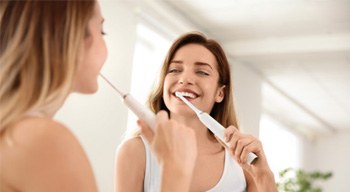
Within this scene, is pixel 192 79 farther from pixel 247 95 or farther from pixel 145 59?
pixel 247 95

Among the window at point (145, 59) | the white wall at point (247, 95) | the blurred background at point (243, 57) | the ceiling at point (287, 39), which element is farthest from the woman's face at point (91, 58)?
the white wall at point (247, 95)

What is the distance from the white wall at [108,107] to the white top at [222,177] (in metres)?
1.17

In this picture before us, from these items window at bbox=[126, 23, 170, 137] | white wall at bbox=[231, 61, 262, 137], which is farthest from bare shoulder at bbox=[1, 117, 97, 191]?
white wall at bbox=[231, 61, 262, 137]

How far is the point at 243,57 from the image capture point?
14.0ft

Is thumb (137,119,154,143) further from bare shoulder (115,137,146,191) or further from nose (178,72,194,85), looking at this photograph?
nose (178,72,194,85)

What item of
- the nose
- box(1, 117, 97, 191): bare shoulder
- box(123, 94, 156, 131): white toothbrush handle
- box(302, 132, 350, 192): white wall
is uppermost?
box(302, 132, 350, 192): white wall

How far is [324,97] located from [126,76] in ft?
9.99

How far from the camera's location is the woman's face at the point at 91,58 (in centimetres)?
78

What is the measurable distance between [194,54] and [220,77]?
13 cm

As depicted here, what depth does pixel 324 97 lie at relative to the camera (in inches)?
212

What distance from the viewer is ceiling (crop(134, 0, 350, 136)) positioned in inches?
132

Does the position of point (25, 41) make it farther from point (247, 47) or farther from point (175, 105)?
point (247, 47)

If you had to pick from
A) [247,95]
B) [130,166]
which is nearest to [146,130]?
[130,166]

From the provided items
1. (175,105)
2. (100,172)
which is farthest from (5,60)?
(100,172)
